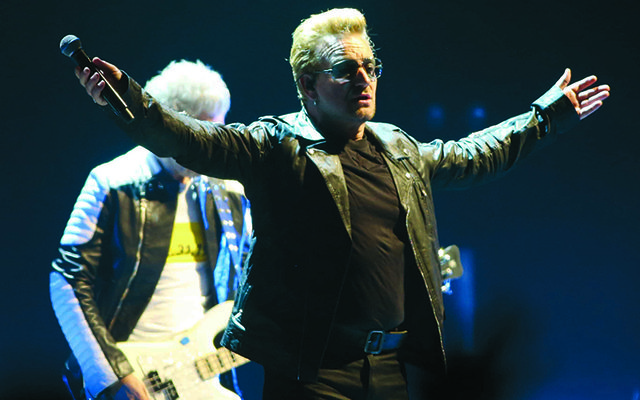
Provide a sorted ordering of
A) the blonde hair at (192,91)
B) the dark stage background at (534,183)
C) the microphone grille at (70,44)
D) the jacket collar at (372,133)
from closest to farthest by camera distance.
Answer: the microphone grille at (70,44), the jacket collar at (372,133), the blonde hair at (192,91), the dark stage background at (534,183)

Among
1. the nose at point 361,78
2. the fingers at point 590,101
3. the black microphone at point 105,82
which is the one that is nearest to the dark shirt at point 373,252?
the nose at point 361,78

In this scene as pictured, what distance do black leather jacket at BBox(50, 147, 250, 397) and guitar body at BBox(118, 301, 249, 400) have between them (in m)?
0.10

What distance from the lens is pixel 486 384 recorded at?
3.70 metres

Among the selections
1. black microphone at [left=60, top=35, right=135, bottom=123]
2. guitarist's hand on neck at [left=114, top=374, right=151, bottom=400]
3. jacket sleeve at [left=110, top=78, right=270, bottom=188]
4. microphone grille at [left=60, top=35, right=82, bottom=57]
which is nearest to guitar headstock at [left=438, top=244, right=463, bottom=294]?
jacket sleeve at [left=110, top=78, right=270, bottom=188]

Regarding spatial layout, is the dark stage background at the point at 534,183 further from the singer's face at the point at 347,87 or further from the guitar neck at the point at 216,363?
the singer's face at the point at 347,87

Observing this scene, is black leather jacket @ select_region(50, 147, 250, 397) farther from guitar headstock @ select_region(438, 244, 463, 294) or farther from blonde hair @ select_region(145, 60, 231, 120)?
guitar headstock @ select_region(438, 244, 463, 294)

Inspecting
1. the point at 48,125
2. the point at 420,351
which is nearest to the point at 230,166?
the point at 420,351

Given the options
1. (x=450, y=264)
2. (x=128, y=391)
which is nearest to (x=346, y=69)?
(x=450, y=264)

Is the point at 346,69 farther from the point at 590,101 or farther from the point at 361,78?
the point at 590,101

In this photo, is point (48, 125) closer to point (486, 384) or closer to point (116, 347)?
point (116, 347)

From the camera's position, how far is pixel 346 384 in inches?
77.5

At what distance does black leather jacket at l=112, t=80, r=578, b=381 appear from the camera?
75.6 inches

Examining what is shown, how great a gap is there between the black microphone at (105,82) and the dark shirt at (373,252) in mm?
732

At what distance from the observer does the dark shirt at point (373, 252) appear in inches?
78.1
